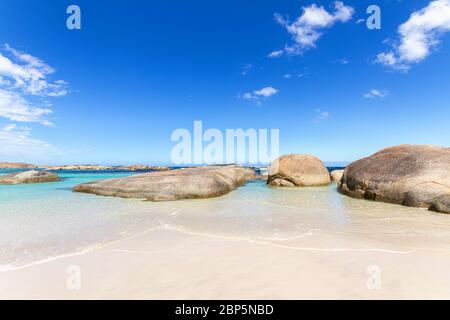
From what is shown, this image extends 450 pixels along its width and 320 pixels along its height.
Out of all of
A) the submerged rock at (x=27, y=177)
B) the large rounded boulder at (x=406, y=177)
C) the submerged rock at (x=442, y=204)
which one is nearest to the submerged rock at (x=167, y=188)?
the large rounded boulder at (x=406, y=177)

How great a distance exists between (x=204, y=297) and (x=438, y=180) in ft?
26.5

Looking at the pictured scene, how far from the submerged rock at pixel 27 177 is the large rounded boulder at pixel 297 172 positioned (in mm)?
17142

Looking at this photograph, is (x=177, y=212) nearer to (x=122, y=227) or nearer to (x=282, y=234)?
(x=122, y=227)

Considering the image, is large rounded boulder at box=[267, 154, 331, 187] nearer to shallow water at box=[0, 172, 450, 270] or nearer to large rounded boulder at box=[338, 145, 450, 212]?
large rounded boulder at box=[338, 145, 450, 212]

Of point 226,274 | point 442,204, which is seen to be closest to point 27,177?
point 226,274

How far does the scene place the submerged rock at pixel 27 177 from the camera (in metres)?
16.8

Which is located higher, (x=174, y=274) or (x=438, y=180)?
(x=438, y=180)

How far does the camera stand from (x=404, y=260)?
3.01m

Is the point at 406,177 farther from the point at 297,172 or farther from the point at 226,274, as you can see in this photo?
the point at 226,274

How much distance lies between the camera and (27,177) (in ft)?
57.0

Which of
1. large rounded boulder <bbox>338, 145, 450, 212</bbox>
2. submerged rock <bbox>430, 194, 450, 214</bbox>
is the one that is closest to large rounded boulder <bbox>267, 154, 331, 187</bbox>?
Result: large rounded boulder <bbox>338, 145, 450, 212</bbox>

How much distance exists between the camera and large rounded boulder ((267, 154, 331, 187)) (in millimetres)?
13836
